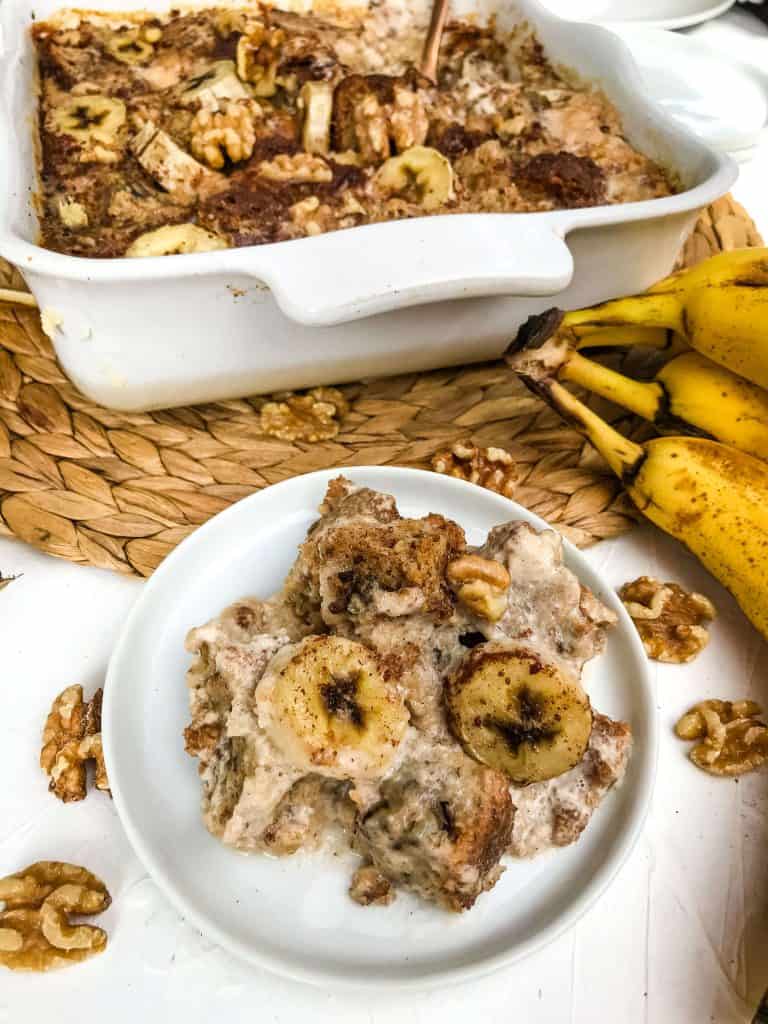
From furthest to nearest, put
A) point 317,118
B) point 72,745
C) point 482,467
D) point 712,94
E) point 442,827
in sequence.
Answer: point 712,94
point 317,118
point 482,467
point 72,745
point 442,827

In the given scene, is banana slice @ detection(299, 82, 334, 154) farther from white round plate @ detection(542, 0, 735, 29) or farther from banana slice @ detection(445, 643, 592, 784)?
white round plate @ detection(542, 0, 735, 29)

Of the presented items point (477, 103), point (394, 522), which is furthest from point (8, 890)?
point (477, 103)

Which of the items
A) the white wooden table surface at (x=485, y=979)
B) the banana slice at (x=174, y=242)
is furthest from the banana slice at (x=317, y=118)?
the white wooden table surface at (x=485, y=979)

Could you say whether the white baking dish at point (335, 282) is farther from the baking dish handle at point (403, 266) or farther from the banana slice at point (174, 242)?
the banana slice at point (174, 242)

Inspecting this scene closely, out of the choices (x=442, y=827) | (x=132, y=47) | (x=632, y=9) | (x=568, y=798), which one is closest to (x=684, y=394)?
(x=568, y=798)

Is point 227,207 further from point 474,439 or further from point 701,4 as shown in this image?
point 701,4

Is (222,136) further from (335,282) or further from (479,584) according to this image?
(479,584)
